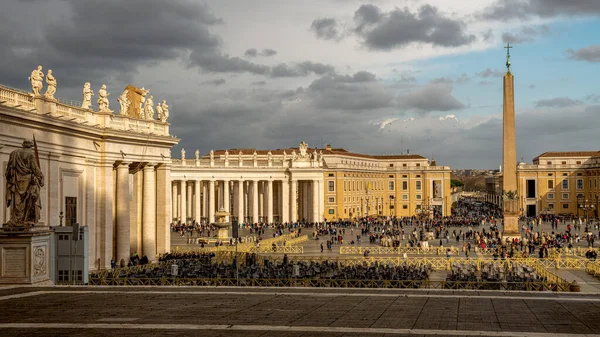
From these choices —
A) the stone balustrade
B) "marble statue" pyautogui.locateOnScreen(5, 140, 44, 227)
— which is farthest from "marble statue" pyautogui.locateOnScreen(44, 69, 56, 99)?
"marble statue" pyautogui.locateOnScreen(5, 140, 44, 227)

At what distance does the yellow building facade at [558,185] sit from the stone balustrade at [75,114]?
11023cm

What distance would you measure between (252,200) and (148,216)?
230 feet

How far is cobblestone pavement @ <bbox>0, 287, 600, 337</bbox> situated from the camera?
14414mm

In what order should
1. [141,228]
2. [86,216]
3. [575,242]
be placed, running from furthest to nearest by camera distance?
[575,242]
[141,228]
[86,216]

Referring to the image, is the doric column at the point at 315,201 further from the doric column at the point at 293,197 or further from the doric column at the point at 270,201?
the doric column at the point at 270,201

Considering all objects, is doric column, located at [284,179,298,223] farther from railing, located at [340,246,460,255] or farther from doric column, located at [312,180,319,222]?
railing, located at [340,246,460,255]

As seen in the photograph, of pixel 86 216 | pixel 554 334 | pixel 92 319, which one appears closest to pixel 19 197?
pixel 92 319

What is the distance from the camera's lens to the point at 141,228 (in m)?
47.8

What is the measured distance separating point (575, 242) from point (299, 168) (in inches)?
2103

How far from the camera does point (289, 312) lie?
55.4 ft

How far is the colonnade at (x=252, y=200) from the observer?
354 feet

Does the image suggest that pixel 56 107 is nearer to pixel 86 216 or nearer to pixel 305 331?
pixel 86 216

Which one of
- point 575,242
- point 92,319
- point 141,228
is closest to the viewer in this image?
point 92,319

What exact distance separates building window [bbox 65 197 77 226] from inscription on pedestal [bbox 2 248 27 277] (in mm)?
20076
